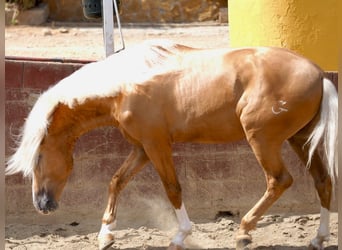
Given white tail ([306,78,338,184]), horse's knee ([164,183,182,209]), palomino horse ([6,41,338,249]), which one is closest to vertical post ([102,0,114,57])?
palomino horse ([6,41,338,249])

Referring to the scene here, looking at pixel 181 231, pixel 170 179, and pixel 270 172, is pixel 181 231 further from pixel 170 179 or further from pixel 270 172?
pixel 270 172

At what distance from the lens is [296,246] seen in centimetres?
622

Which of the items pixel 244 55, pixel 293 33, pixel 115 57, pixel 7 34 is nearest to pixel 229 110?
pixel 244 55

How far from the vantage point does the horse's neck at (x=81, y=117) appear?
→ 240 inches

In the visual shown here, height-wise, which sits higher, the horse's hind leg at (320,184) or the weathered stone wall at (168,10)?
the horse's hind leg at (320,184)

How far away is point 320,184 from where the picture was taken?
238 inches

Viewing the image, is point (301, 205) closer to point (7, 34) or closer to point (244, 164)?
point (244, 164)

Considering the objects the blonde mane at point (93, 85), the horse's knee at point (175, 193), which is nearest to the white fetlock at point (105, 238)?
the horse's knee at point (175, 193)

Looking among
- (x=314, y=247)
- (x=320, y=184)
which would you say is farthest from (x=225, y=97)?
(x=314, y=247)

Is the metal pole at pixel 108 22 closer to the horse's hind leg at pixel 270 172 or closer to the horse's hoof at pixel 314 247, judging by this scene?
the horse's hind leg at pixel 270 172

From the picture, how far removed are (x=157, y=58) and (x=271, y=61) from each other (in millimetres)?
806

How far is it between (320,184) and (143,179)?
1.53m

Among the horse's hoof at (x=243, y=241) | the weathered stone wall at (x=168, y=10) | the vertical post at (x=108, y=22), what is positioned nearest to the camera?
the horse's hoof at (x=243, y=241)

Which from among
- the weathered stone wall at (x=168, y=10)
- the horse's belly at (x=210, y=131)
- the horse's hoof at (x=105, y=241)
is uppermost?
the horse's belly at (x=210, y=131)
